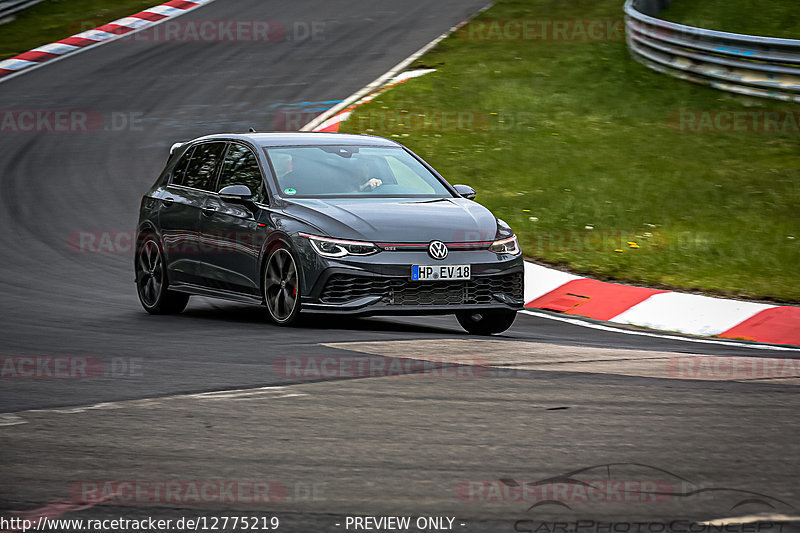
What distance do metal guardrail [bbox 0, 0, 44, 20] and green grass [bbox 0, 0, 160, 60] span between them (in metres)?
0.12

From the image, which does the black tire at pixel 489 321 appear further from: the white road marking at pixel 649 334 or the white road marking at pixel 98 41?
the white road marking at pixel 98 41

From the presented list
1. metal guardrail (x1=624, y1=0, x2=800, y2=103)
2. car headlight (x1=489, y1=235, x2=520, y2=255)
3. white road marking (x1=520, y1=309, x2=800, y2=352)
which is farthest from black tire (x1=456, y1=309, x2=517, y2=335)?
metal guardrail (x1=624, y1=0, x2=800, y2=103)

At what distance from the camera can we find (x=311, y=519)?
444 centimetres

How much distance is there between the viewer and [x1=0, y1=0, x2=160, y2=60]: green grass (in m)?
28.9

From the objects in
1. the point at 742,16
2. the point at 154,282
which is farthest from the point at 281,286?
the point at 742,16

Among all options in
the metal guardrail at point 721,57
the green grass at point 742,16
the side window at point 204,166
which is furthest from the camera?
the green grass at point 742,16

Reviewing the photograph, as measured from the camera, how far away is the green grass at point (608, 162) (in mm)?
12937

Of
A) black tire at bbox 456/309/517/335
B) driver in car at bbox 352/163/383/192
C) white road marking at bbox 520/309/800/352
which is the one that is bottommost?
white road marking at bbox 520/309/800/352

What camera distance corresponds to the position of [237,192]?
10.1m

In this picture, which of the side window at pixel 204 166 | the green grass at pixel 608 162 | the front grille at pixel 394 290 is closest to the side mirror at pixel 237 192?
the side window at pixel 204 166

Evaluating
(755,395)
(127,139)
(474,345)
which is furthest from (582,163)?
(755,395)

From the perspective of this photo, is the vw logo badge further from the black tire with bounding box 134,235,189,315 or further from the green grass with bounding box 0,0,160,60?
the green grass with bounding box 0,0,160,60

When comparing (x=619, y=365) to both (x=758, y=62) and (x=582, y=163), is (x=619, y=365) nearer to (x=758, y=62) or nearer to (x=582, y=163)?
(x=582, y=163)

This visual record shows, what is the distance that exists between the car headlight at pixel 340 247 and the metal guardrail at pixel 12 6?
79.3 feet
